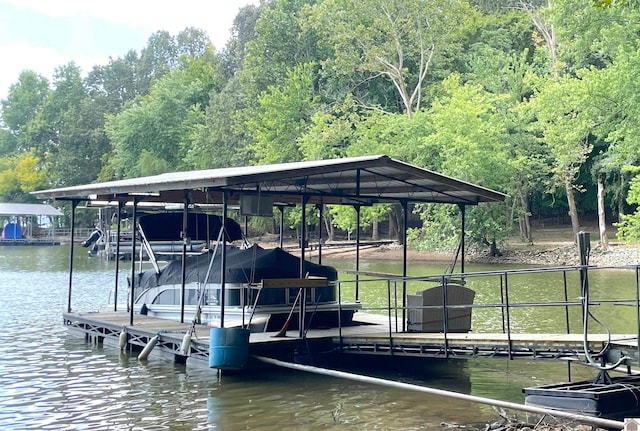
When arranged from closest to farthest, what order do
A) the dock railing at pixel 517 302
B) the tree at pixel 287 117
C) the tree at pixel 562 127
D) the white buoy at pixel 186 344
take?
the dock railing at pixel 517 302 < the white buoy at pixel 186 344 < the tree at pixel 562 127 < the tree at pixel 287 117

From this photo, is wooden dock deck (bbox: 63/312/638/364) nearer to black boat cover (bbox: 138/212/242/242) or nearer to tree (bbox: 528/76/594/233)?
black boat cover (bbox: 138/212/242/242)

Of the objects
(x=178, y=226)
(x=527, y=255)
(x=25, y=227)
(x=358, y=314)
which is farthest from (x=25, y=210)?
(x=358, y=314)

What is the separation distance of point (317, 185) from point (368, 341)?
149 inches

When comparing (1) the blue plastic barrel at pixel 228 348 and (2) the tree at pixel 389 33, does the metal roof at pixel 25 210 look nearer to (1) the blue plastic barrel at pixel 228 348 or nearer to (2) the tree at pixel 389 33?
(2) the tree at pixel 389 33

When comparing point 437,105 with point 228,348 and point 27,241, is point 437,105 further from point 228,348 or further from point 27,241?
point 27,241

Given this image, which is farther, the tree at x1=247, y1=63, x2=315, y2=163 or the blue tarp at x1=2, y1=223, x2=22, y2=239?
the blue tarp at x1=2, y1=223, x2=22, y2=239

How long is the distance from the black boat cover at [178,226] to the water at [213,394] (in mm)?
2992

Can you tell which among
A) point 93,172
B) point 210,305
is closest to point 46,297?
point 210,305

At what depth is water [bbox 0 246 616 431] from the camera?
35.1ft

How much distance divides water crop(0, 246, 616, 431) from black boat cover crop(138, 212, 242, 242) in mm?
2992

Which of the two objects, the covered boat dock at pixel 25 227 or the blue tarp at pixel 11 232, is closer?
the covered boat dock at pixel 25 227

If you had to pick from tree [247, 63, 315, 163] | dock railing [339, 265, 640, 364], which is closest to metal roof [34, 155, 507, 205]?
dock railing [339, 265, 640, 364]

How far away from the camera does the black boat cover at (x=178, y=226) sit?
1819 cm

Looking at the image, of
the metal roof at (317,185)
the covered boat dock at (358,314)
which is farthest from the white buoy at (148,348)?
the metal roof at (317,185)
